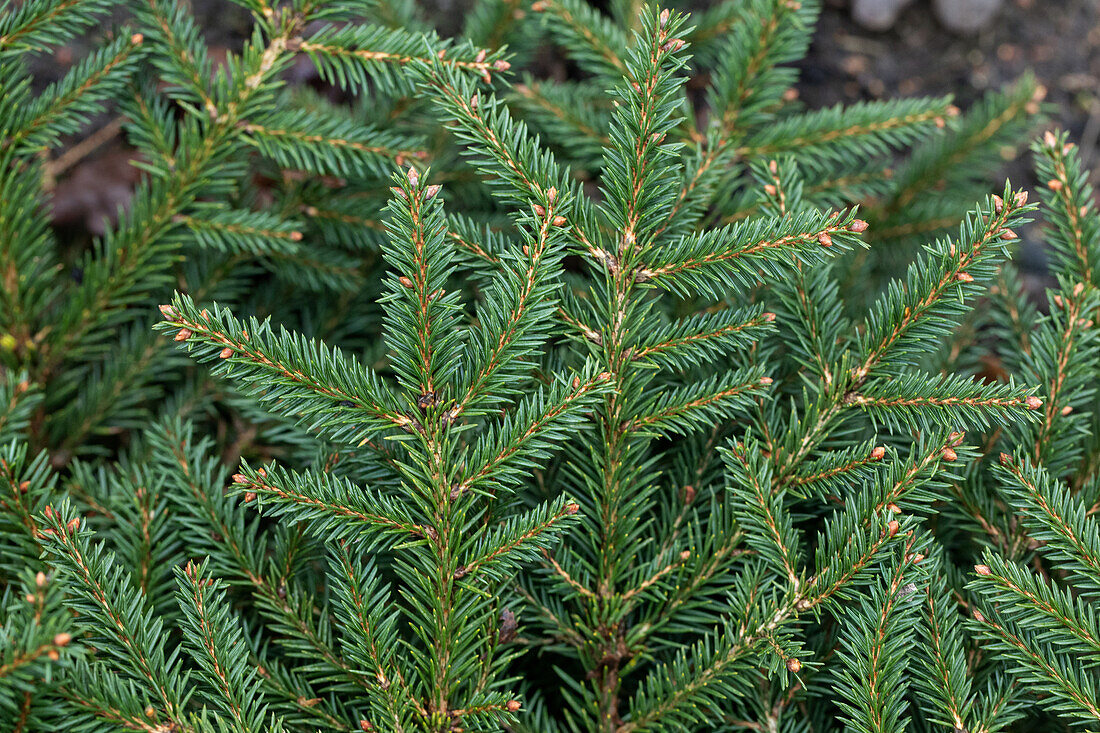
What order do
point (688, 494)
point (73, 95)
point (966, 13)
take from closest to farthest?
point (688, 494), point (73, 95), point (966, 13)

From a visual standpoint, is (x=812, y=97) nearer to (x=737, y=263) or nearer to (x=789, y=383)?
(x=789, y=383)

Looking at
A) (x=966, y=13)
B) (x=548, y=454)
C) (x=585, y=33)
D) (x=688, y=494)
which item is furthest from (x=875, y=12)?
(x=548, y=454)

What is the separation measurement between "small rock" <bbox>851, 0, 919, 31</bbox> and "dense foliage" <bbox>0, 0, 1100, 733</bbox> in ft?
3.44

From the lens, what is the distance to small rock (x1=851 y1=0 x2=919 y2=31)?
2.26 meters

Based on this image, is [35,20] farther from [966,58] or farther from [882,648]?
[966,58]

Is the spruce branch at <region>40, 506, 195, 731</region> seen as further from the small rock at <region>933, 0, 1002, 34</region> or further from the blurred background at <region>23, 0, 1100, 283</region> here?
→ the small rock at <region>933, 0, 1002, 34</region>

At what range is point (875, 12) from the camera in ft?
7.42

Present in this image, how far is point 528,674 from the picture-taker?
1224 mm

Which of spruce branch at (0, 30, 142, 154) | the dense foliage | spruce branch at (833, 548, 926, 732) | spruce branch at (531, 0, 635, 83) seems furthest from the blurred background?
spruce branch at (833, 548, 926, 732)

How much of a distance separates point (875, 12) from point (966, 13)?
0.25 m

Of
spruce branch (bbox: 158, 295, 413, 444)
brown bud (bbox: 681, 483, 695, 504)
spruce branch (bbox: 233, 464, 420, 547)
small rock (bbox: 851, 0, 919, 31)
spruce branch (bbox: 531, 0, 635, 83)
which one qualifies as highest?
spruce branch (bbox: 531, 0, 635, 83)

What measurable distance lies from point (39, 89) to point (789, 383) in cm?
183

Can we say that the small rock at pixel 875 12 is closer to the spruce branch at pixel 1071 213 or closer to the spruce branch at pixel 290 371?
the spruce branch at pixel 1071 213

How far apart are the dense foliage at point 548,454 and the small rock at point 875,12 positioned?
105 cm
